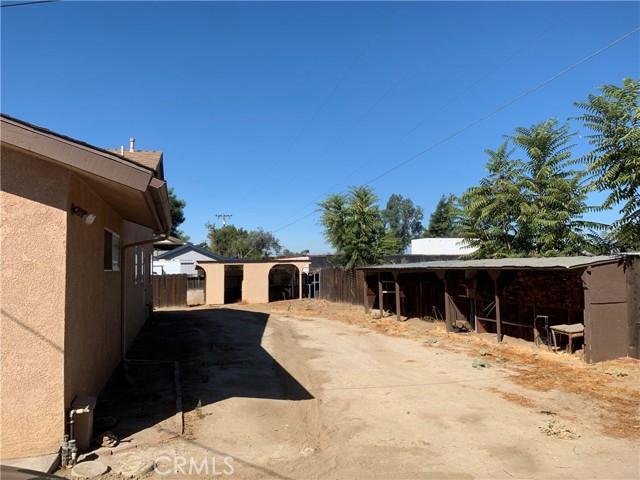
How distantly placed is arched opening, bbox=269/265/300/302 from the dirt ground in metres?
21.8

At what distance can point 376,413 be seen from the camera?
22.6 feet

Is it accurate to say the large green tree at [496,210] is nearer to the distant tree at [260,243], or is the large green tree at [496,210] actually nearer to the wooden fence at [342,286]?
the wooden fence at [342,286]

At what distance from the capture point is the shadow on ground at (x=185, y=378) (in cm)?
635

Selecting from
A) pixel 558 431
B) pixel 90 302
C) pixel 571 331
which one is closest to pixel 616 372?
pixel 571 331

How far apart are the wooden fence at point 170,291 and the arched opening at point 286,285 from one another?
6.80 metres

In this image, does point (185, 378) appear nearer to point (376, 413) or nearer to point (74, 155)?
point (376, 413)

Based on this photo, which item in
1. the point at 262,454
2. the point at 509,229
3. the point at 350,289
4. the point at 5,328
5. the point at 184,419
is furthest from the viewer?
the point at 350,289

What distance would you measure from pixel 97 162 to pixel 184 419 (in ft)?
11.9

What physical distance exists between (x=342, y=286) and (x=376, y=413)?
69.2 ft

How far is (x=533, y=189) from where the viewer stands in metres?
19.1

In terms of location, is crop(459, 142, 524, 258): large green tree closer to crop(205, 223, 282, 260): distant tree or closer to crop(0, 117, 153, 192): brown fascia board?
crop(0, 117, 153, 192): brown fascia board

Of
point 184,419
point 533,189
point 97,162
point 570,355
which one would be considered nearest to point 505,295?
point 570,355

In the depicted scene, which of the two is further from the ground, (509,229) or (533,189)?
(533,189)

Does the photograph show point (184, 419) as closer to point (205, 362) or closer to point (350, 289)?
point (205, 362)
